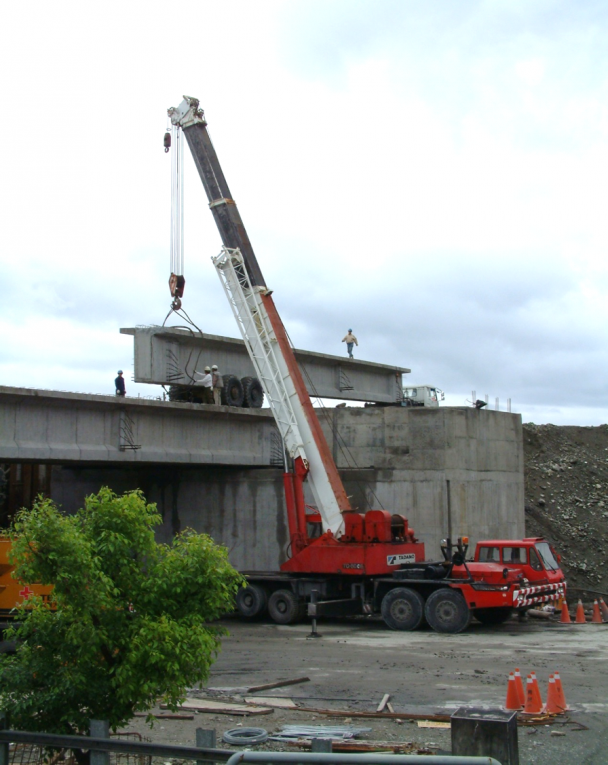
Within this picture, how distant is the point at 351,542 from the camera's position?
2244 cm

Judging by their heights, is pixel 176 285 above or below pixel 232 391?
above

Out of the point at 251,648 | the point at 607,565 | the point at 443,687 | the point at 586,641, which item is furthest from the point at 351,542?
the point at 607,565

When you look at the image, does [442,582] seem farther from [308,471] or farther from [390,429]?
[390,429]

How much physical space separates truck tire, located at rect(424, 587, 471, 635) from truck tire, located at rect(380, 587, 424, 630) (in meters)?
0.30

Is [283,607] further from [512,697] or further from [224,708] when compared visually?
[512,697]

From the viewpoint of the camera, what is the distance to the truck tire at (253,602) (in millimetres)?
23344

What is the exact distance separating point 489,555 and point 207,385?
10.4 m

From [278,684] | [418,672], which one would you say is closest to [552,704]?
[418,672]

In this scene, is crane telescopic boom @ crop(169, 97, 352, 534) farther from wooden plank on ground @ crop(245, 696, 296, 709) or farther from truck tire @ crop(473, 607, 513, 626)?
wooden plank on ground @ crop(245, 696, 296, 709)

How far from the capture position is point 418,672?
15195 millimetres

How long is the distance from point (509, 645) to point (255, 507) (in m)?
12.5

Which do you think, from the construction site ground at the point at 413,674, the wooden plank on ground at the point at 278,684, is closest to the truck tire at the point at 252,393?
the construction site ground at the point at 413,674

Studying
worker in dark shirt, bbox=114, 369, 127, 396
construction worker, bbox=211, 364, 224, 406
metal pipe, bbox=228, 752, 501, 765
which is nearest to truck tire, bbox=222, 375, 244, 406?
construction worker, bbox=211, 364, 224, 406

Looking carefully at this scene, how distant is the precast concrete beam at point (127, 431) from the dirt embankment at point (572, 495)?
12.5 meters
